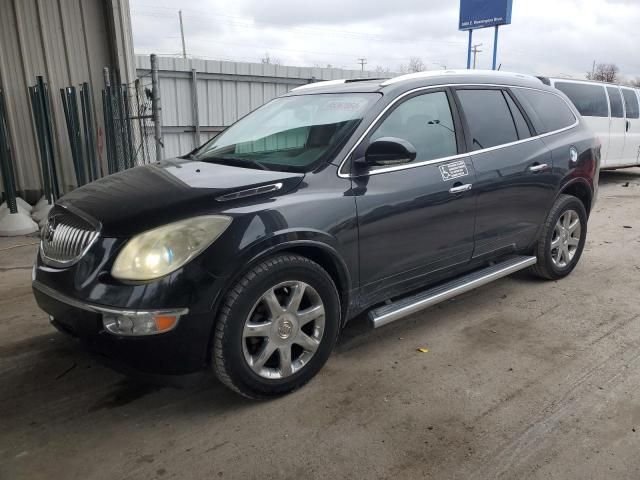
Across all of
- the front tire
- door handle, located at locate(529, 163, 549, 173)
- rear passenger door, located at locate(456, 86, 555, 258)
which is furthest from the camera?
door handle, located at locate(529, 163, 549, 173)

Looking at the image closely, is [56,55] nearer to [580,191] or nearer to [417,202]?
[417,202]

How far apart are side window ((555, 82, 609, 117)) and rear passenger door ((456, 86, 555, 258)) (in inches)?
220

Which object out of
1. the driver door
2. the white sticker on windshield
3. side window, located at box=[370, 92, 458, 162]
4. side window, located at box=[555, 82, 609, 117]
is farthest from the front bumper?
side window, located at box=[555, 82, 609, 117]

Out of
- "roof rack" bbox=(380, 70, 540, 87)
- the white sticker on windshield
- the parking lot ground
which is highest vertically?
"roof rack" bbox=(380, 70, 540, 87)

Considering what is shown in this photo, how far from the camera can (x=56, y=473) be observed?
7.69 feet

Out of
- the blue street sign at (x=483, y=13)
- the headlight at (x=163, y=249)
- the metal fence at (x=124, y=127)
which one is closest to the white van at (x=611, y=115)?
the metal fence at (x=124, y=127)

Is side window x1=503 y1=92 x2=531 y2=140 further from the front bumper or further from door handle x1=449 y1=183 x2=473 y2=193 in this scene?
the front bumper

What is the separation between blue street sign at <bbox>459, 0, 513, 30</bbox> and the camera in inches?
723

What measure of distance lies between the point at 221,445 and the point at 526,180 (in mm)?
3011

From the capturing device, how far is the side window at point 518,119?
4.21 meters

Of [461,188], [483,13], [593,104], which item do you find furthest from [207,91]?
[483,13]

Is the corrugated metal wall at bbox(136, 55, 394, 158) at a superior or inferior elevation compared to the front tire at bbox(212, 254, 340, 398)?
superior

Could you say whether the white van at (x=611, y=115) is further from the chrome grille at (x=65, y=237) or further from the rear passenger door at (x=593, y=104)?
the chrome grille at (x=65, y=237)

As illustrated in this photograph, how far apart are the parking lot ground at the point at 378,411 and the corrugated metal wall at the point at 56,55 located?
4.49 m
